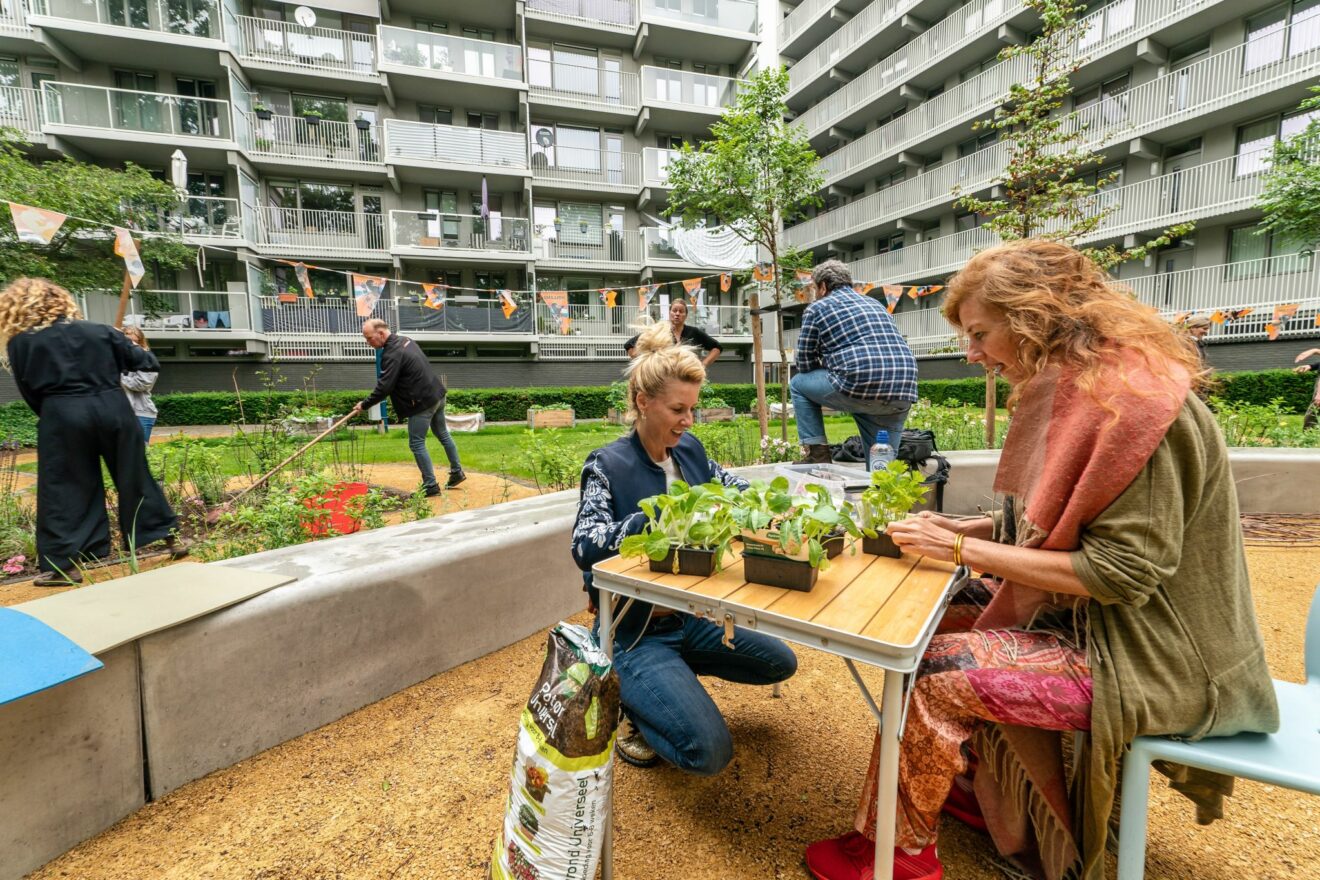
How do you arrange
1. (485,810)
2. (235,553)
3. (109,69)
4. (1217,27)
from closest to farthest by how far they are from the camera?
(485,810) < (235,553) < (1217,27) < (109,69)

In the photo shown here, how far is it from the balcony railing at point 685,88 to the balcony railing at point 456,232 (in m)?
6.71

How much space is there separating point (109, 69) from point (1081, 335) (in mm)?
24934

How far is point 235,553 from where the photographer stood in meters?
3.03

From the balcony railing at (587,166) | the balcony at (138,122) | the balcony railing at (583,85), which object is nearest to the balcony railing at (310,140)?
the balcony at (138,122)

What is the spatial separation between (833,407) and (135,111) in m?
21.1

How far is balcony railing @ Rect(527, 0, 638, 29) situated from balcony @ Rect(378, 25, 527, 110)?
208 cm

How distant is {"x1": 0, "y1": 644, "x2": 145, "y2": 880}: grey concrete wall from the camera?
1426 millimetres

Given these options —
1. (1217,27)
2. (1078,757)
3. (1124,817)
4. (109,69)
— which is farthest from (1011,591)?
(109,69)

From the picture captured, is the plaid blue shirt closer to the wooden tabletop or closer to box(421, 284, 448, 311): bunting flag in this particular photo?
the wooden tabletop

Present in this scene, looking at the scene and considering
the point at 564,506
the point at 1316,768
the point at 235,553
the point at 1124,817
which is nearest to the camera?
the point at 1316,768

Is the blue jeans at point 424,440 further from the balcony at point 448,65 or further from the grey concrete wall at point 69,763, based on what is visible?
the balcony at point 448,65

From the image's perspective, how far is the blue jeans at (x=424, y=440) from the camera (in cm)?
530

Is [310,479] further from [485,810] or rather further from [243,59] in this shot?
[243,59]

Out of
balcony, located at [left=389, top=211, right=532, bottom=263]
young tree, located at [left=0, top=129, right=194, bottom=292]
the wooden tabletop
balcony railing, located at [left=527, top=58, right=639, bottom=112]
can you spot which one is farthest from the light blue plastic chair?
balcony railing, located at [left=527, top=58, right=639, bottom=112]
